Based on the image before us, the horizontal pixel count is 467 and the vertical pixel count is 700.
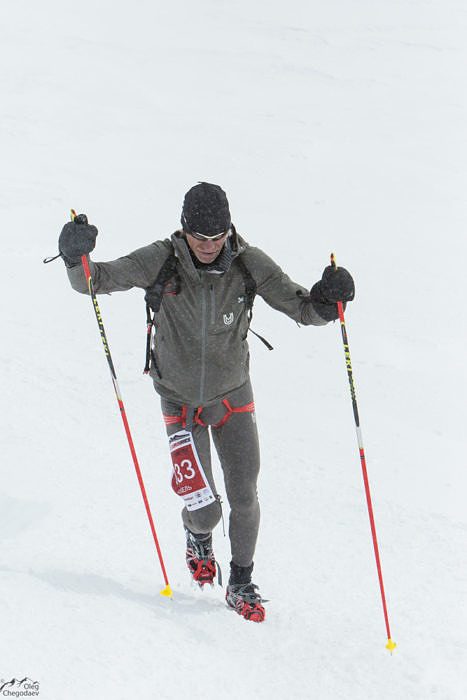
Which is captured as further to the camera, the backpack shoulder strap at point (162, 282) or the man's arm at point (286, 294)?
the man's arm at point (286, 294)

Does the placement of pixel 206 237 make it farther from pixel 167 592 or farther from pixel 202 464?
pixel 167 592

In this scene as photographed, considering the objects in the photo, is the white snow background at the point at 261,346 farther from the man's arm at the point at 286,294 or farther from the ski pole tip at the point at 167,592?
the man's arm at the point at 286,294

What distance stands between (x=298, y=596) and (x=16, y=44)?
16.4m

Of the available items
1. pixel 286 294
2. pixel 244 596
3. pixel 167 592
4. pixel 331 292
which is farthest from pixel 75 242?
pixel 244 596

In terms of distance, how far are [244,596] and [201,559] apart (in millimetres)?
417

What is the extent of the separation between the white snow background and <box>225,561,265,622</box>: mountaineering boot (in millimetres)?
103

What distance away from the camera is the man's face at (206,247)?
4078 millimetres

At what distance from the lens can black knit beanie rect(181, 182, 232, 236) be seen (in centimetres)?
401

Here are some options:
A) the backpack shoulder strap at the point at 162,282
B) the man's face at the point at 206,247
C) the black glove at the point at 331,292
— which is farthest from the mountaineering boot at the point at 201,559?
the man's face at the point at 206,247

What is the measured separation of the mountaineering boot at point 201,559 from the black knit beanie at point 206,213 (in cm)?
216

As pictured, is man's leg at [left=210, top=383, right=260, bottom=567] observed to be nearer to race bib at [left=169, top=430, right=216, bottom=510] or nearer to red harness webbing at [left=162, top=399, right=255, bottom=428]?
red harness webbing at [left=162, top=399, right=255, bottom=428]

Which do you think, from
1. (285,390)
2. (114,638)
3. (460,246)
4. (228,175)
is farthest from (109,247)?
(114,638)

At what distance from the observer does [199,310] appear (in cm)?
427

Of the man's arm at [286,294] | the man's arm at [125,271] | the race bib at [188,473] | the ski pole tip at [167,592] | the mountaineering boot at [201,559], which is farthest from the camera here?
the mountaineering boot at [201,559]
